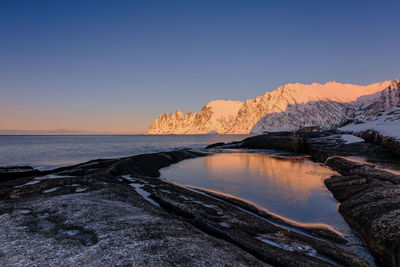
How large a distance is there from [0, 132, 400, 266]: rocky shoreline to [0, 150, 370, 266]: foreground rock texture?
0.01 m

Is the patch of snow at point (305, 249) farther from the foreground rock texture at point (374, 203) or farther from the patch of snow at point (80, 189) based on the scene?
the patch of snow at point (80, 189)

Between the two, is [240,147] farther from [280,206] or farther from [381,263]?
[381,263]

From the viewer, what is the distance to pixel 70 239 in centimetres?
327

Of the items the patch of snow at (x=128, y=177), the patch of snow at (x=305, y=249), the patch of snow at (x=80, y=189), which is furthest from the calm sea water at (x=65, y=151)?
the patch of snow at (x=305, y=249)

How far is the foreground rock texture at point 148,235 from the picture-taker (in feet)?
9.20

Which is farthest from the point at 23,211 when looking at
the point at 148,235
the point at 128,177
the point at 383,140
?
the point at 383,140

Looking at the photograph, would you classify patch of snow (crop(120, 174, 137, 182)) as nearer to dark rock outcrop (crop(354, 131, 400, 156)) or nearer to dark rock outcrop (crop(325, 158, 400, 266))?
dark rock outcrop (crop(325, 158, 400, 266))

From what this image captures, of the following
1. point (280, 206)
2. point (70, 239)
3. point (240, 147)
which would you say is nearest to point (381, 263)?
point (280, 206)

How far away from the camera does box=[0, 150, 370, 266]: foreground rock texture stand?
2.80 metres

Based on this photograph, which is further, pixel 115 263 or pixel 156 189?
pixel 156 189

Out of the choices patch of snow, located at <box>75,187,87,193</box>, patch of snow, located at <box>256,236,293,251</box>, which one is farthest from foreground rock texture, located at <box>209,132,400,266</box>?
patch of snow, located at <box>75,187,87,193</box>

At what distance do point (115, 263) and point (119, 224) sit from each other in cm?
135

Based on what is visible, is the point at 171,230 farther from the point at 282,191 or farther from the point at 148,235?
the point at 282,191

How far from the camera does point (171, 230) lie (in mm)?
3711
